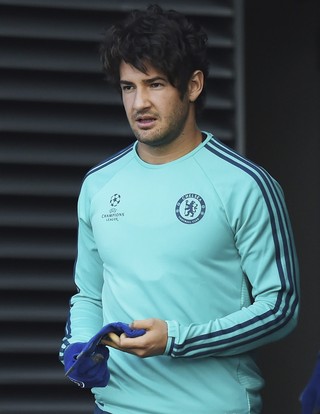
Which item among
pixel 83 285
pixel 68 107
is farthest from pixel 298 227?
pixel 83 285

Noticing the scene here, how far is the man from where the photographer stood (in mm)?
3098

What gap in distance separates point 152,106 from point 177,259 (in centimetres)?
41

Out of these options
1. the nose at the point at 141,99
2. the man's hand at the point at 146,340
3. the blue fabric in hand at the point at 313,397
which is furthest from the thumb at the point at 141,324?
the nose at the point at 141,99

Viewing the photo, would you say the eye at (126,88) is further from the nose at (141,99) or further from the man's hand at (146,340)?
the man's hand at (146,340)

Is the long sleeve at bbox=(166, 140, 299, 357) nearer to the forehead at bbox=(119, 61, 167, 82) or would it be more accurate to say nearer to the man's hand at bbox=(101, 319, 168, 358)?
the man's hand at bbox=(101, 319, 168, 358)

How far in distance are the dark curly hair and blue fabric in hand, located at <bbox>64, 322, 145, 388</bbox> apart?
665 millimetres

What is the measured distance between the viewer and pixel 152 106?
10.4 feet

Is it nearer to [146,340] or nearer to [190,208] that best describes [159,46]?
[190,208]

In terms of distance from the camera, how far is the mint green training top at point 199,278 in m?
3.10

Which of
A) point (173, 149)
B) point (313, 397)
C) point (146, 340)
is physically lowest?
point (313, 397)

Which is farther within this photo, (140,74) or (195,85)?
(195,85)

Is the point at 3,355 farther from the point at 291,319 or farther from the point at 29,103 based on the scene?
the point at 291,319

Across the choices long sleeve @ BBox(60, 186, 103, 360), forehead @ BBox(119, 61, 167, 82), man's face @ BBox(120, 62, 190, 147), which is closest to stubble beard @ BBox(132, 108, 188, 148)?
man's face @ BBox(120, 62, 190, 147)

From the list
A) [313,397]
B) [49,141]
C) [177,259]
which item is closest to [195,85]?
[177,259]
